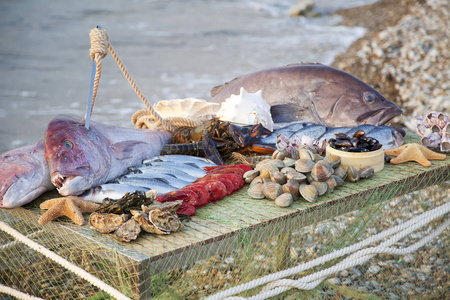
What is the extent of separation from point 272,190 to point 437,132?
4.99ft

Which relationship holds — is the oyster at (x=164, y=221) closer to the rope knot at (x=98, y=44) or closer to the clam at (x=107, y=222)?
the clam at (x=107, y=222)

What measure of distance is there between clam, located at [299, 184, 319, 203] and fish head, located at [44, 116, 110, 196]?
1.10m

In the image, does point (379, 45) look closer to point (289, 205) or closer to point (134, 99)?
point (134, 99)

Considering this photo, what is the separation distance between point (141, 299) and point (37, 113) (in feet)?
27.3

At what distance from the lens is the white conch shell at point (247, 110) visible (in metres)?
3.64

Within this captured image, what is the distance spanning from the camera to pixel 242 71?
12000 millimetres

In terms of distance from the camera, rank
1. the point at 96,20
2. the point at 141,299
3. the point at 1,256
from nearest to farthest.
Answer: the point at 141,299 < the point at 1,256 < the point at 96,20

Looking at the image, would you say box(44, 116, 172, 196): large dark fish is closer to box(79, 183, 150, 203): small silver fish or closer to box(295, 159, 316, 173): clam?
box(79, 183, 150, 203): small silver fish

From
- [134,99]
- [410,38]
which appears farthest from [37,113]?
[410,38]

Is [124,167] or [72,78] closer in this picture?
[124,167]

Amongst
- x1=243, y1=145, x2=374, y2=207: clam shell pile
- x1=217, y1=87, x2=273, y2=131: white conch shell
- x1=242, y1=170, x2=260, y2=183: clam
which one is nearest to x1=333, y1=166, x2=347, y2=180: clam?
x1=243, y1=145, x2=374, y2=207: clam shell pile

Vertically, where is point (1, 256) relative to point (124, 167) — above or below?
below

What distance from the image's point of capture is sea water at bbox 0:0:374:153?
1027 cm

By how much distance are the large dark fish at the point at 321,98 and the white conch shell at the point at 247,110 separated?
212 millimetres
